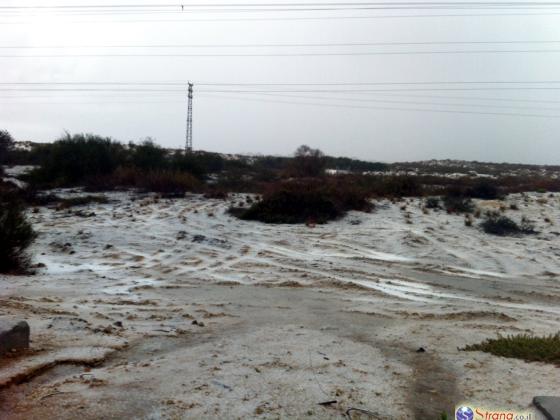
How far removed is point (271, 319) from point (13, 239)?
519 cm

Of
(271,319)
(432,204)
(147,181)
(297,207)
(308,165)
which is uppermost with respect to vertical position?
(308,165)

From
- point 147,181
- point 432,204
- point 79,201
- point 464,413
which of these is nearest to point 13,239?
point 464,413

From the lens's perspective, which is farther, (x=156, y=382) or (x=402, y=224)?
(x=402, y=224)

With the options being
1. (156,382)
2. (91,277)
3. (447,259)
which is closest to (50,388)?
(156,382)

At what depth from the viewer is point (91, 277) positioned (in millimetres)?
8695

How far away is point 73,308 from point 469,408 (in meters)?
4.73

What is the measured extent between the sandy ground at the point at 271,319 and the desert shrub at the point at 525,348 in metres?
0.18

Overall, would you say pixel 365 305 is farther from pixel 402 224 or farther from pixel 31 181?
pixel 31 181

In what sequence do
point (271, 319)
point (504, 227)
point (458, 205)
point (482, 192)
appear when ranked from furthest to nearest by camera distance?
point (482, 192) < point (458, 205) < point (504, 227) < point (271, 319)

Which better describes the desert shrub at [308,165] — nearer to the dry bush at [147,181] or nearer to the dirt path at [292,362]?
the dry bush at [147,181]

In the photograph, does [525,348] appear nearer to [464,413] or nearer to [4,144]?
[464,413]

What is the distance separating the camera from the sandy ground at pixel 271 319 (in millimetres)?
3832

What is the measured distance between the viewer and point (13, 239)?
29.6 ft

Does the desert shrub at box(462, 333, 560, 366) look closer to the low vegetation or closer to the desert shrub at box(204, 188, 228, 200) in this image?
the low vegetation
